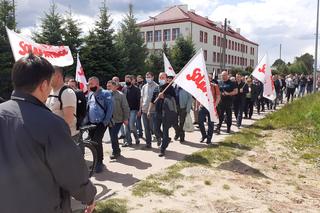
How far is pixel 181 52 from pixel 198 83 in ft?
105

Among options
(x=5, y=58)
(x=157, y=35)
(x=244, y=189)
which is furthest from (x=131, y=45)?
(x=157, y=35)

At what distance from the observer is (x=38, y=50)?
7.18m

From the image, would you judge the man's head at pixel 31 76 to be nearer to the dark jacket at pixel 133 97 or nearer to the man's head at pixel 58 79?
the man's head at pixel 58 79

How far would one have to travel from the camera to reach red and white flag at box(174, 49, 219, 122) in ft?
28.7

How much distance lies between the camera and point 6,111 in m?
2.20

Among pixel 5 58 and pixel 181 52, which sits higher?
pixel 181 52

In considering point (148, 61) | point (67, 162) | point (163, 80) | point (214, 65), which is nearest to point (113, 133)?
point (163, 80)

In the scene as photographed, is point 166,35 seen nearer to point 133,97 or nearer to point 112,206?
point 133,97

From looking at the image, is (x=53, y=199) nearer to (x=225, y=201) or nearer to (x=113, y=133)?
(x=225, y=201)

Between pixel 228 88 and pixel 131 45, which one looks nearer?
pixel 228 88

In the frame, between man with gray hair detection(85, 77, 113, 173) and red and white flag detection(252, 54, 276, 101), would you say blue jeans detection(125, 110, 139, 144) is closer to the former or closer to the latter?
man with gray hair detection(85, 77, 113, 173)

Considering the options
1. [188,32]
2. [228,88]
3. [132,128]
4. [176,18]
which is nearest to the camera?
[132,128]

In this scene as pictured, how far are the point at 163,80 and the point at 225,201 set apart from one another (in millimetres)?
4182

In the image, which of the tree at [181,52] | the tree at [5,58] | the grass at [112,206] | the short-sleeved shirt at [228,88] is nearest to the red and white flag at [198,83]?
the short-sleeved shirt at [228,88]
